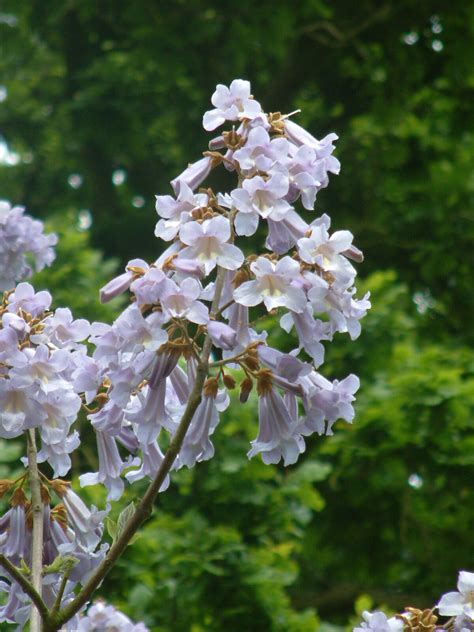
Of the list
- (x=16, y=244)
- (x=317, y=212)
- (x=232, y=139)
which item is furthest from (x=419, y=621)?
(x=317, y=212)

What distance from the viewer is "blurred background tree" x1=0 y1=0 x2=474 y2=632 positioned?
5754 millimetres

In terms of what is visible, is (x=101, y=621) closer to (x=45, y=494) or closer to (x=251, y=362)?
(x=45, y=494)

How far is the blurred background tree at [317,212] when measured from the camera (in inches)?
227

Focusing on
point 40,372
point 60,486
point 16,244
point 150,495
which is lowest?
point 150,495

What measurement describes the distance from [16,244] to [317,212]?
6.26 metres

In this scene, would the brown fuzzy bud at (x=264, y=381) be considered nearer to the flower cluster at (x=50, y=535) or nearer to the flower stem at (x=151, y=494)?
the flower stem at (x=151, y=494)

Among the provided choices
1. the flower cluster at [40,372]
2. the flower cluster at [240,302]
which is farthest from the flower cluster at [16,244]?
the flower cluster at [240,302]

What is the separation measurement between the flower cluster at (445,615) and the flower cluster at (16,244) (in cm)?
144

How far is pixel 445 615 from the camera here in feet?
6.48

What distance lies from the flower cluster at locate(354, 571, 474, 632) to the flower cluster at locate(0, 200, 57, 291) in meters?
1.44

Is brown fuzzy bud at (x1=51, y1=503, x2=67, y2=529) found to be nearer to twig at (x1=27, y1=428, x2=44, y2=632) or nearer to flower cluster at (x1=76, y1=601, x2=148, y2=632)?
twig at (x1=27, y1=428, x2=44, y2=632)

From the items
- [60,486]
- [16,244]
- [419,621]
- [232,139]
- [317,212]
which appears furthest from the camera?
[317,212]

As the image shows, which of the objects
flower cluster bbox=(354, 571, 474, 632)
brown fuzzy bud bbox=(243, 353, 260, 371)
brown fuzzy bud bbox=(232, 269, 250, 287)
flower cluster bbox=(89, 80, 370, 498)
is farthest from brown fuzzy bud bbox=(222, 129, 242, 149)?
flower cluster bbox=(354, 571, 474, 632)

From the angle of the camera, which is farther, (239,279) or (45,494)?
(45,494)
